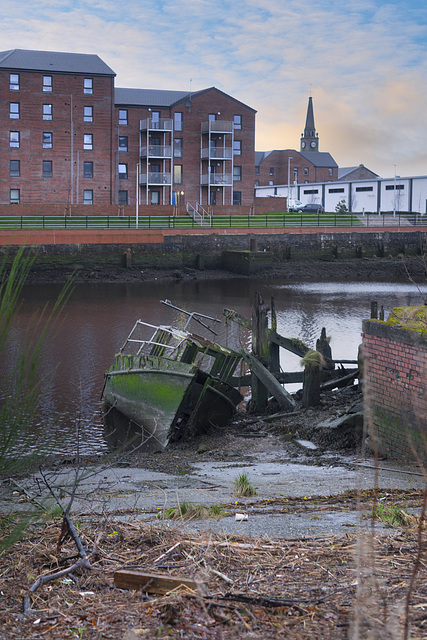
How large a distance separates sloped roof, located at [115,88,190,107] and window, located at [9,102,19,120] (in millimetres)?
9451

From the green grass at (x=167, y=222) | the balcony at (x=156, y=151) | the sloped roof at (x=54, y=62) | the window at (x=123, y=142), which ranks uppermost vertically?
the sloped roof at (x=54, y=62)

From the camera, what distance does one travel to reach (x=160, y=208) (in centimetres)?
6131

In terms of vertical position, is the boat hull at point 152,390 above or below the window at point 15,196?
below

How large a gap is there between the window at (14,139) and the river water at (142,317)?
23034mm

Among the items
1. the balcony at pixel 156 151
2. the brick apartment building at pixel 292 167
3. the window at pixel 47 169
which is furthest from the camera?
the brick apartment building at pixel 292 167

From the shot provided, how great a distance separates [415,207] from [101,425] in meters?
77.5

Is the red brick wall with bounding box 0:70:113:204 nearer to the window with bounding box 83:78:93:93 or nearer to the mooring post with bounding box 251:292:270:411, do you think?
the window with bounding box 83:78:93:93

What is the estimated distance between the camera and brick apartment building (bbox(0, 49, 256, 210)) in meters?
61.7

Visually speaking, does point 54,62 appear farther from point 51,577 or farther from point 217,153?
point 51,577

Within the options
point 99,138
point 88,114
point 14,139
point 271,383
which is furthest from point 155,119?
point 271,383

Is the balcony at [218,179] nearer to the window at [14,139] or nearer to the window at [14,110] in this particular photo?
the window at [14,139]

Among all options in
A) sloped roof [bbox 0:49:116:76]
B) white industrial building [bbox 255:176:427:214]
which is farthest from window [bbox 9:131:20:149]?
white industrial building [bbox 255:176:427:214]

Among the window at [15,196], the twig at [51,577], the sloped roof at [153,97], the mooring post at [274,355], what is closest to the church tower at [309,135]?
the sloped roof at [153,97]

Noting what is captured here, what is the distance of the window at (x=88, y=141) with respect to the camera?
6309 cm
